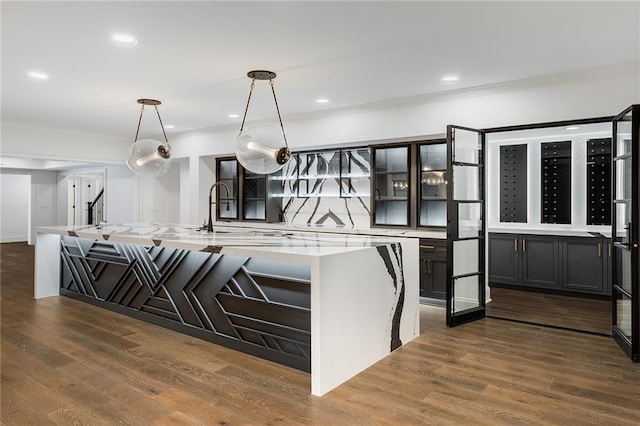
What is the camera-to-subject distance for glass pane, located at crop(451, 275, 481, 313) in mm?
4441

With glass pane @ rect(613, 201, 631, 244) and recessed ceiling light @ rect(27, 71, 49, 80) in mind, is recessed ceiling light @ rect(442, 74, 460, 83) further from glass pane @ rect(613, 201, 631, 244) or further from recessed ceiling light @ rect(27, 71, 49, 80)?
recessed ceiling light @ rect(27, 71, 49, 80)

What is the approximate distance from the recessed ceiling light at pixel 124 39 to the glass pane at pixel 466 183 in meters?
3.12

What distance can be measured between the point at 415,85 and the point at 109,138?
19.8 feet

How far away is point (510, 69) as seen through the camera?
4.06m

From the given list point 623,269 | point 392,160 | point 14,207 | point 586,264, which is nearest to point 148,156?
point 392,160

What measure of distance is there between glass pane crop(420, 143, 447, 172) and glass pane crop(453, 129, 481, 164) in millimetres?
748

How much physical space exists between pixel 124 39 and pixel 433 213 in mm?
3916

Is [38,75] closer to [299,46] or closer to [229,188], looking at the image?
[299,46]

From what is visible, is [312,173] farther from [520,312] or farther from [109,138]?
[109,138]

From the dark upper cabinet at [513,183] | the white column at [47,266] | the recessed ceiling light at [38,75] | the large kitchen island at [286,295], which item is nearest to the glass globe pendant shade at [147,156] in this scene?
the large kitchen island at [286,295]

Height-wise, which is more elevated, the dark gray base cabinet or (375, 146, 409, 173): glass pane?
(375, 146, 409, 173): glass pane

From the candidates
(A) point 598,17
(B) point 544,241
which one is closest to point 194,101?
(A) point 598,17

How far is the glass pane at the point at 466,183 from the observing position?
14.6 feet

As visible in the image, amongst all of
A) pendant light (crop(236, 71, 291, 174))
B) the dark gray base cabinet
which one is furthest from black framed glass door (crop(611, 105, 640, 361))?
pendant light (crop(236, 71, 291, 174))
